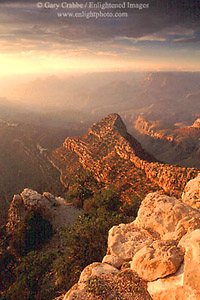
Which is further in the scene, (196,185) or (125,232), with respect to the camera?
(196,185)

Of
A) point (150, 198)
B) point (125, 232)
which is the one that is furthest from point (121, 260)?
point (150, 198)

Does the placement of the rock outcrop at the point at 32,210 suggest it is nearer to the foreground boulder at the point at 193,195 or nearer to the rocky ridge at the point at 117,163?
the rocky ridge at the point at 117,163

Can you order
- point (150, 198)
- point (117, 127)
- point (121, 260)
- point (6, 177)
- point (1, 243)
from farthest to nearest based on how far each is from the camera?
point (6, 177)
point (117, 127)
point (1, 243)
point (150, 198)
point (121, 260)

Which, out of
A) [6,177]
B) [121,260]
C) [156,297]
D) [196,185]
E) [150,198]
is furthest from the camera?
[6,177]

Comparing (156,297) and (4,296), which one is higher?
(156,297)

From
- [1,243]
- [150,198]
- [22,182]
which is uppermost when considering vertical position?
[150,198]

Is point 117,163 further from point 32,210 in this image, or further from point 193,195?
point 193,195

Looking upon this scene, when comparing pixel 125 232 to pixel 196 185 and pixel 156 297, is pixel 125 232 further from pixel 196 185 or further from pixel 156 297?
pixel 196 185

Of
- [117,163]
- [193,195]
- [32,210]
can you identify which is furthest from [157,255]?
[117,163]
